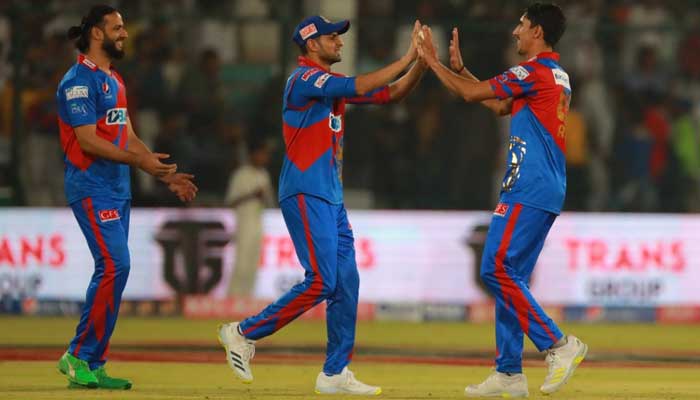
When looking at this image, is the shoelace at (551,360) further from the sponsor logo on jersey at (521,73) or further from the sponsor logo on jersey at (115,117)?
the sponsor logo on jersey at (115,117)

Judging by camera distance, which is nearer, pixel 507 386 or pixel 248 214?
pixel 507 386

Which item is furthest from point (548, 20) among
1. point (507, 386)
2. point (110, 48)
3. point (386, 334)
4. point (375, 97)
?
point (386, 334)

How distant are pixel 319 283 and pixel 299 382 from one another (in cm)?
122

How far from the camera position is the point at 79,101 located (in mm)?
9969

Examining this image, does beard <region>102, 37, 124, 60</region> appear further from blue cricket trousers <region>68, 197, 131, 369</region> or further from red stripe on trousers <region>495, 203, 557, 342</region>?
red stripe on trousers <region>495, 203, 557, 342</region>

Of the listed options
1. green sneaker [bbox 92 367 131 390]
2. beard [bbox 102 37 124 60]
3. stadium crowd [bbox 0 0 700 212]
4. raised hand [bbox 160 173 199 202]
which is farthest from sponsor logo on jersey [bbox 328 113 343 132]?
stadium crowd [bbox 0 0 700 212]

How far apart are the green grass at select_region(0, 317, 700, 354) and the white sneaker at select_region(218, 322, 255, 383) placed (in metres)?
4.78

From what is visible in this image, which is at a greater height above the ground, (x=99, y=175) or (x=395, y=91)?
(x=395, y=91)

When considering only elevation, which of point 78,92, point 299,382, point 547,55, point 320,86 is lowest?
point 299,382

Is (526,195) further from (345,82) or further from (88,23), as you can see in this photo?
(88,23)

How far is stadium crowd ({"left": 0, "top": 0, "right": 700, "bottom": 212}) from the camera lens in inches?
712

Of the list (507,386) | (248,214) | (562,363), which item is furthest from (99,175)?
(248,214)

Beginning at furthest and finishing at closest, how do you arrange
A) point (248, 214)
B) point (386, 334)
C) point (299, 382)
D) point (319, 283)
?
point (248, 214)
point (386, 334)
point (299, 382)
point (319, 283)

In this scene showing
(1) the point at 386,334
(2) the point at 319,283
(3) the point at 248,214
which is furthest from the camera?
(3) the point at 248,214
